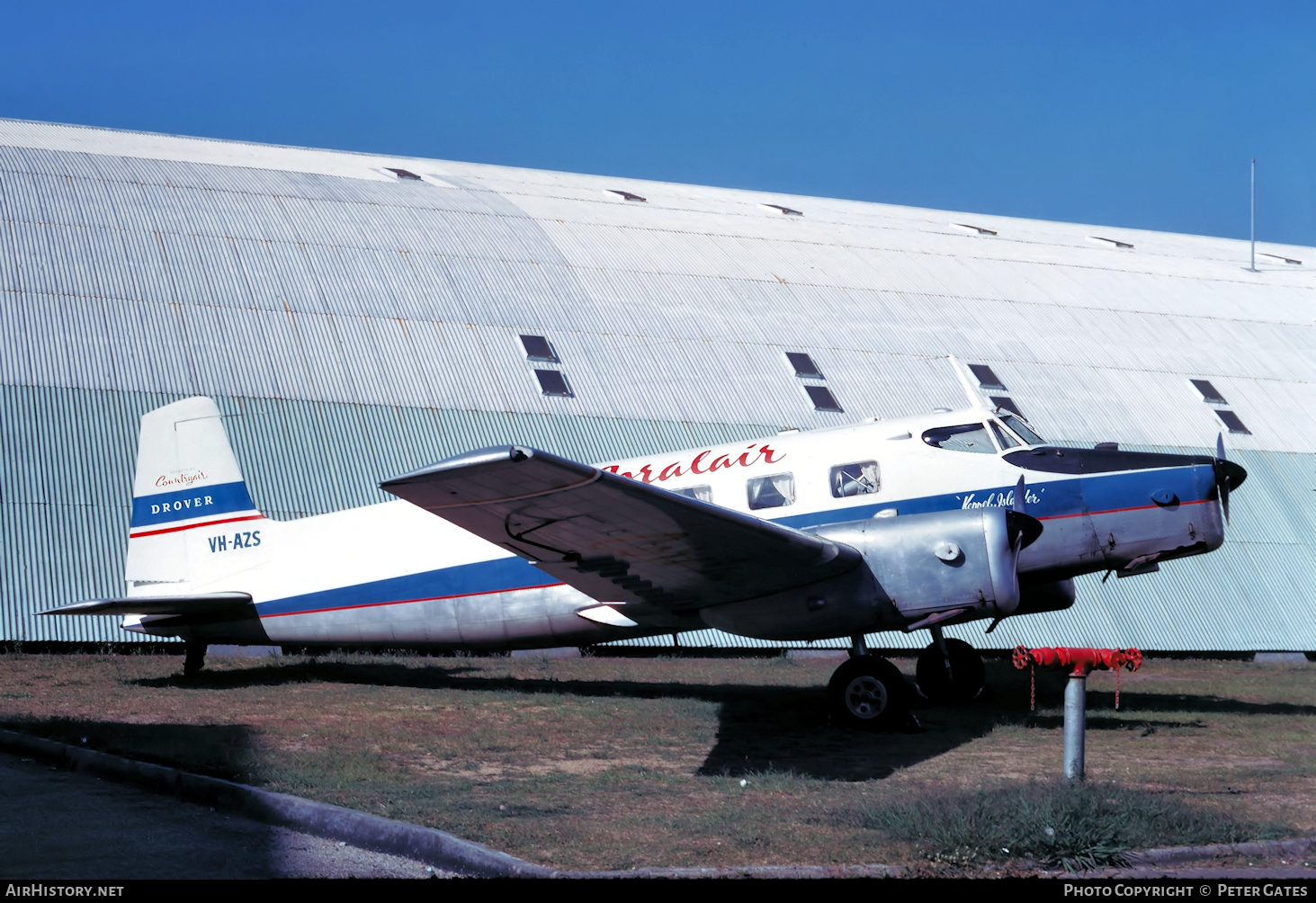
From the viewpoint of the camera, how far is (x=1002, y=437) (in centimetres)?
1485

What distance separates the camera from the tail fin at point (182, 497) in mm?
17000

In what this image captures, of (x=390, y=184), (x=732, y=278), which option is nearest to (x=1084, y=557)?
(x=732, y=278)

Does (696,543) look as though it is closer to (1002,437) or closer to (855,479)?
(855,479)

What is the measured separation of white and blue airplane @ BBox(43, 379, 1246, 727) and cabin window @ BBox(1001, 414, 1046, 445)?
70 mm

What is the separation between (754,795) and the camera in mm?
9875

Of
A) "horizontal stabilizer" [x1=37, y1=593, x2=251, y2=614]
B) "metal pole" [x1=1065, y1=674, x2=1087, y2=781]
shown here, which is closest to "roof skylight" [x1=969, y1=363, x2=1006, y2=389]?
"horizontal stabilizer" [x1=37, y1=593, x2=251, y2=614]

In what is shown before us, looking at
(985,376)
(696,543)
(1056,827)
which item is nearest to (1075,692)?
(1056,827)

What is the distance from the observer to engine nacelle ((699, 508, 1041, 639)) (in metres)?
12.4

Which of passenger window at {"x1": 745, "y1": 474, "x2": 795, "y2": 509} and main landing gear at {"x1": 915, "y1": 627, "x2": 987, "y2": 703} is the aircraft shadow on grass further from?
passenger window at {"x1": 745, "y1": 474, "x2": 795, "y2": 509}

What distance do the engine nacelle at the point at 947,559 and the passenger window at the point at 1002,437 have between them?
196 cm

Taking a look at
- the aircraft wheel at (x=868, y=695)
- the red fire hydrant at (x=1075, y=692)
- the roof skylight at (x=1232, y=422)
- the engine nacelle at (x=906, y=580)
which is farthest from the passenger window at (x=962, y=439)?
the roof skylight at (x=1232, y=422)

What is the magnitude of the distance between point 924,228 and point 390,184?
724 inches

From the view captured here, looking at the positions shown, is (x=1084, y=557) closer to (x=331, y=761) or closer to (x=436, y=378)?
(x=331, y=761)

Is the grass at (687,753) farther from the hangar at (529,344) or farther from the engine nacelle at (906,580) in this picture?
the hangar at (529,344)
